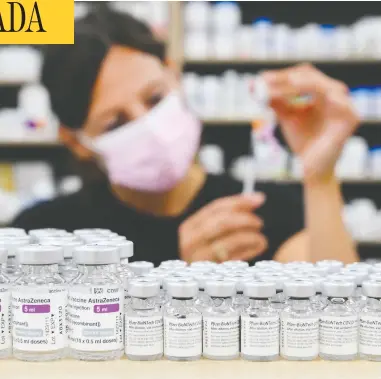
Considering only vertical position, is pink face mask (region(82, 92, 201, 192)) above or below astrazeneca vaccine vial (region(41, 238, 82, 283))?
above

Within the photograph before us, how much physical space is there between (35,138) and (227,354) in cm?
263

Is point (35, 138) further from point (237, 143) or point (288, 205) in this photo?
point (288, 205)

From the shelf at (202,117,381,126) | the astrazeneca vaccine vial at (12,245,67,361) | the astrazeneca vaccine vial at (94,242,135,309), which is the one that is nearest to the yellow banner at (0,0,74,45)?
the astrazeneca vaccine vial at (94,242,135,309)

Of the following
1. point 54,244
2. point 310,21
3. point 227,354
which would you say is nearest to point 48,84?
point 310,21

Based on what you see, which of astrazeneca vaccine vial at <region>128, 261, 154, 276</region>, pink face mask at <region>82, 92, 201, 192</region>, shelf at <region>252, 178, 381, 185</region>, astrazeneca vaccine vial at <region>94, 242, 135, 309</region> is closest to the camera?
astrazeneca vaccine vial at <region>94, 242, 135, 309</region>

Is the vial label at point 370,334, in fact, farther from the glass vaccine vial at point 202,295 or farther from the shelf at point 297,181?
the shelf at point 297,181

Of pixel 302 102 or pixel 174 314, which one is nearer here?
pixel 174 314

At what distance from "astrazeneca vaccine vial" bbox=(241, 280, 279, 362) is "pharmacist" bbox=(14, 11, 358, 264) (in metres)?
1.77

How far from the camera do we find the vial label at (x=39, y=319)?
105cm

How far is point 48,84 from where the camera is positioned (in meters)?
3.09

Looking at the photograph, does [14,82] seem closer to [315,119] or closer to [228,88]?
[228,88]

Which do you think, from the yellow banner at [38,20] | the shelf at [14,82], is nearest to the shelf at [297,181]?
the shelf at [14,82]

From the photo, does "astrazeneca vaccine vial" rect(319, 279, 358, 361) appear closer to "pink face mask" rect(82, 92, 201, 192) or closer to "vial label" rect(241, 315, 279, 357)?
"vial label" rect(241, 315, 279, 357)

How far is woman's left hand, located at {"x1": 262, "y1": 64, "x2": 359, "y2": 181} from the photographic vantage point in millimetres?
2891
